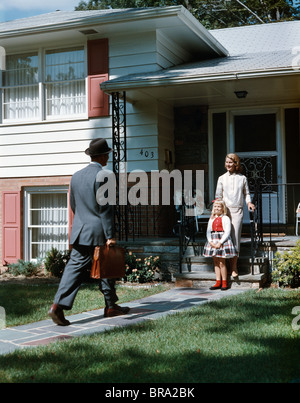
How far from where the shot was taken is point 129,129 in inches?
422

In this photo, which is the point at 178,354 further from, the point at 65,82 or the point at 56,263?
the point at 65,82

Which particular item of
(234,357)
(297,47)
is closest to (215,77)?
(297,47)

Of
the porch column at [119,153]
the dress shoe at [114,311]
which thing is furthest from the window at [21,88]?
the dress shoe at [114,311]

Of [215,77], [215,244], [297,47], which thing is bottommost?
[215,244]

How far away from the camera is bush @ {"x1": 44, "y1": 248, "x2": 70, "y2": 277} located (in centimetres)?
966

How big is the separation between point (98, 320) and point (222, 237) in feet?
8.43

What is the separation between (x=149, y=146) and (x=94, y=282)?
3201mm

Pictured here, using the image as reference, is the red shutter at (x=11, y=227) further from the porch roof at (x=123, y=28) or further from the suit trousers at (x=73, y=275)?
→ the suit trousers at (x=73, y=275)

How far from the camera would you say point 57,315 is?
17.2 ft

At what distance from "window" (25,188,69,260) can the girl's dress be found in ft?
15.9

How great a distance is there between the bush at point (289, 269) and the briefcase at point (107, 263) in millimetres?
3202

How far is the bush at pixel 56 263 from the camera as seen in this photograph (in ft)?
31.7

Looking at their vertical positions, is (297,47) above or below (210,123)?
above

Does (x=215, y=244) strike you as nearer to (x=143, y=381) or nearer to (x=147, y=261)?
(x=147, y=261)
